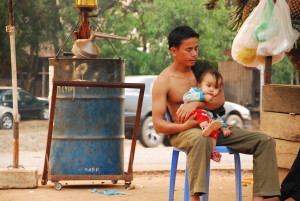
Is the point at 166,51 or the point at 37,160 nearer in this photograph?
the point at 37,160

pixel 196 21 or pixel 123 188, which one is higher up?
pixel 196 21

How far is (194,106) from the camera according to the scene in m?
4.91

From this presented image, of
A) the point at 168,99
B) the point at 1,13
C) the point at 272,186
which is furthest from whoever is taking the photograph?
the point at 1,13

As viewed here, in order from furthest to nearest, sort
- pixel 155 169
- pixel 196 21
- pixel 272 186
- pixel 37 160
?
pixel 196 21 → pixel 37 160 → pixel 155 169 → pixel 272 186

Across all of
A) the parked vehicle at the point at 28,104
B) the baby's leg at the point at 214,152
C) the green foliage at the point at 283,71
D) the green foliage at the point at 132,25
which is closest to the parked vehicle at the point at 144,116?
the parked vehicle at the point at 28,104

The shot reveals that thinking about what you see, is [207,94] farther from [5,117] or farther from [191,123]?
[5,117]

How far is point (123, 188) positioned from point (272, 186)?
275cm

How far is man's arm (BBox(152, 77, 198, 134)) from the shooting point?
497cm

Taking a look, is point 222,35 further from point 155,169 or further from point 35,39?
point 155,169

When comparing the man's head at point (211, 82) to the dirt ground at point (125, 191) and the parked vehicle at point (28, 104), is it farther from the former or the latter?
the parked vehicle at point (28, 104)

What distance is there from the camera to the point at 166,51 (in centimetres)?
2384

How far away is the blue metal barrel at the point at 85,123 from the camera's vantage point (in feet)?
23.3

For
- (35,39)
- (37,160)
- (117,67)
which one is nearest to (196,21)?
(35,39)

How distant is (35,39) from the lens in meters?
24.1
